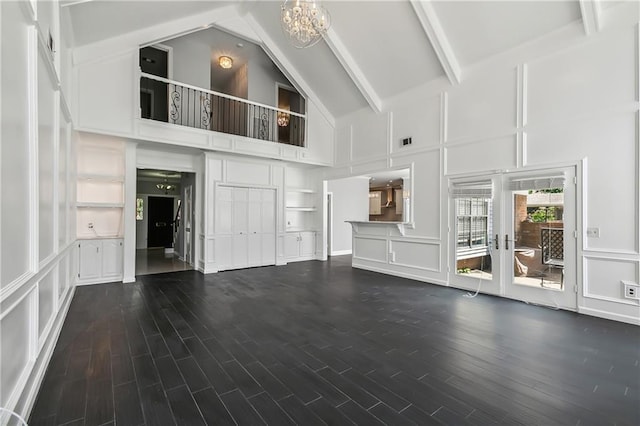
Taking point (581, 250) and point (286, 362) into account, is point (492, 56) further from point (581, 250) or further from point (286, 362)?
point (286, 362)

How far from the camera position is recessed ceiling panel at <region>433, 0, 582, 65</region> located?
4316 millimetres

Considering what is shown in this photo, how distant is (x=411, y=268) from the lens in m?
6.46

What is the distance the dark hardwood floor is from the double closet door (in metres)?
2.54

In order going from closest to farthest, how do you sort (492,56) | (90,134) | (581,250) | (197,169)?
(581,250)
(492,56)
(90,134)
(197,169)

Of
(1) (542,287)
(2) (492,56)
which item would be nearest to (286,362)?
(1) (542,287)

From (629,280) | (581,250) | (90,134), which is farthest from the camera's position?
(90,134)

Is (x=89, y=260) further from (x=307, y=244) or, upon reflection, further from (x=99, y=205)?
(x=307, y=244)

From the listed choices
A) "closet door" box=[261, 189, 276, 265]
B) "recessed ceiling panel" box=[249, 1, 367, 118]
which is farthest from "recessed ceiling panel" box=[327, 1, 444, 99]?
"closet door" box=[261, 189, 276, 265]

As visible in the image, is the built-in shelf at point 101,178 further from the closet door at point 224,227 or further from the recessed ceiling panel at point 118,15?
the recessed ceiling panel at point 118,15

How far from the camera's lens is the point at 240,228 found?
7535 millimetres

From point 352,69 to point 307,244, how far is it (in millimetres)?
4952

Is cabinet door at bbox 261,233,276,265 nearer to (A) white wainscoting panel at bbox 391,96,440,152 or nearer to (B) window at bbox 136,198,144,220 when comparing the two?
(A) white wainscoting panel at bbox 391,96,440,152

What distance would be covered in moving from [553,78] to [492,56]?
1083 millimetres

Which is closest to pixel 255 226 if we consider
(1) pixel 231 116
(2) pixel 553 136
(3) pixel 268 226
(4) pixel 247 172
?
(3) pixel 268 226
